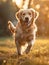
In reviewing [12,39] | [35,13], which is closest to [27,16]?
[35,13]

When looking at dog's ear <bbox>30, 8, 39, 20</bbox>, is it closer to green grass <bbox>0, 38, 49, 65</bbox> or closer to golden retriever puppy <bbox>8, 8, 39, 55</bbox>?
golden retriever puppy <bbox>8, 8, 39, 55</bbox>

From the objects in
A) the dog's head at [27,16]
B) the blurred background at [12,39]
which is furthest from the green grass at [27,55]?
the dog's head at [27,16]

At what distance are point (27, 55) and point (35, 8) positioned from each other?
421mm

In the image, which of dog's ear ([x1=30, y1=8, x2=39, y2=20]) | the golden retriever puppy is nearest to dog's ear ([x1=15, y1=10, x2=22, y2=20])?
the golden retriever puppy

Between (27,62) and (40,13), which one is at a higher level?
(40,13)

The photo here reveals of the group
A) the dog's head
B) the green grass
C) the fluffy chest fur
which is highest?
the dog's head

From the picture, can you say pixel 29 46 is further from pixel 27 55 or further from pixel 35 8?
pixel 35 8

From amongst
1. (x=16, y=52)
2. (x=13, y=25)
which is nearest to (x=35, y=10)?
(x=13, y=25)

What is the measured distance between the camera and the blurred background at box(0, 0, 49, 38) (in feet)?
8.66

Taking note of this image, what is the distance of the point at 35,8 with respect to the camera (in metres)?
2.64

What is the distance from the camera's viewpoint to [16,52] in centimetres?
264

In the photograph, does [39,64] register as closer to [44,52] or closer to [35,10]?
[44,52]

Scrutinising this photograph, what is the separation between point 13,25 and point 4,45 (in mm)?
194

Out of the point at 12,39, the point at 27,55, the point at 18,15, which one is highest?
the point at 18,15
